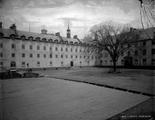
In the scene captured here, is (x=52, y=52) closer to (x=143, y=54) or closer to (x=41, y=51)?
(x=41, y=51)

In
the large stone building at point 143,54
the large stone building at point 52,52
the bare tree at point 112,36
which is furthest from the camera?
the large stone building at point 143,54

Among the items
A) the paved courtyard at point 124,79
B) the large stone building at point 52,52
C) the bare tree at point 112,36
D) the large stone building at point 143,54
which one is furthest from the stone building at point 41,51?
the large stone building at point 143,54

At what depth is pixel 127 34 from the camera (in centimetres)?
1795

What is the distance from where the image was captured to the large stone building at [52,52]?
2553 cm

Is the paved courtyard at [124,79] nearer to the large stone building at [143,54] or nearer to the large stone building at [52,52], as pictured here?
the large stone building at [52,52]

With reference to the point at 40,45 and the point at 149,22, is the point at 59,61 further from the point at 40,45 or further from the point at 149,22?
the point at 149,22

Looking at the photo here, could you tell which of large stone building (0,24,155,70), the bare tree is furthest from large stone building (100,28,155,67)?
the bare tree

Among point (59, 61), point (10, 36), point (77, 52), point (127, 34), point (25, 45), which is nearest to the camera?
point (127, 34)

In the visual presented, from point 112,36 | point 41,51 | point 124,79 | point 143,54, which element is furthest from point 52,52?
point 124,79

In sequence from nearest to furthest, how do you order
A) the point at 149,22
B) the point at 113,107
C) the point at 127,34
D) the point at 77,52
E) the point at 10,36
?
the point at 149,22
the point at 113,107
the point at 127,34
the point at 10,36
the point at 77,52

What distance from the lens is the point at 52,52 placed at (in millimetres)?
32188

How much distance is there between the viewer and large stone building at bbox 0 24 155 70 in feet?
83.8

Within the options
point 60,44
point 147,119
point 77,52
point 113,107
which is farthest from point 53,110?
point 77,52

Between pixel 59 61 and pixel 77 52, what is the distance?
304 inches
